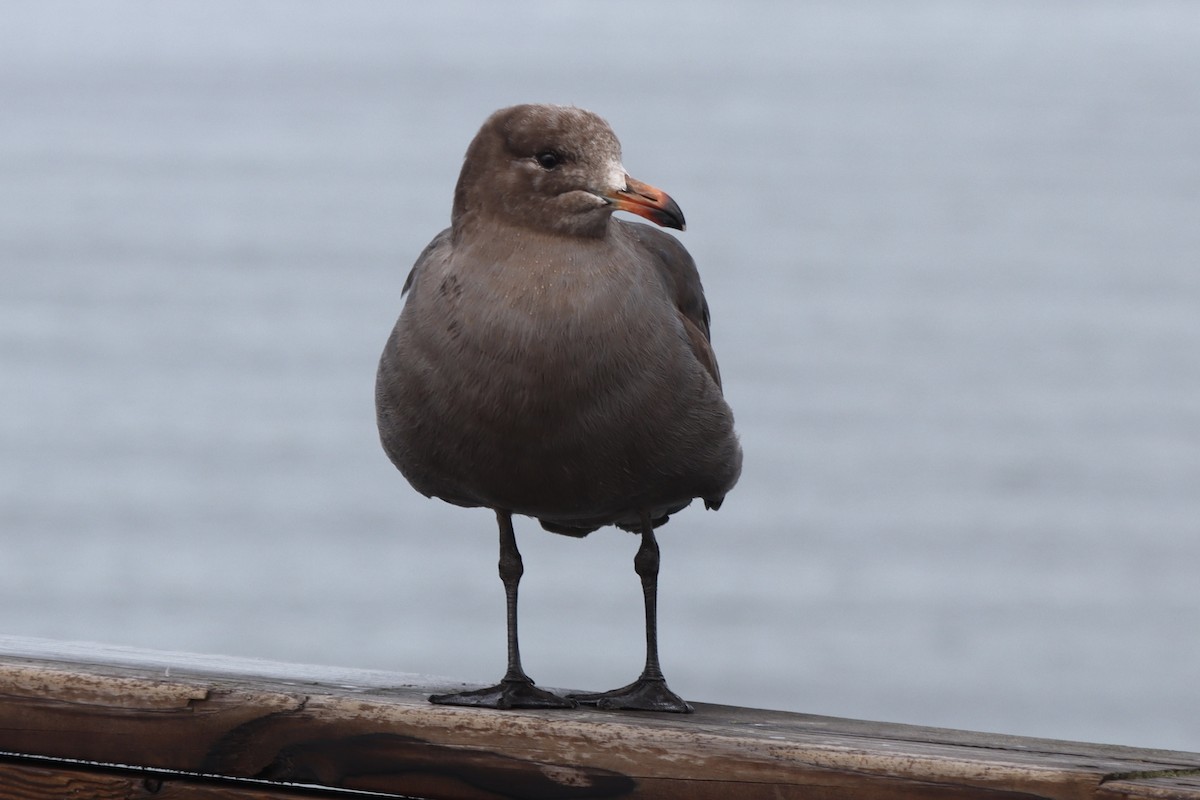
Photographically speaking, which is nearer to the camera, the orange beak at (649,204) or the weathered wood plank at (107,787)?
the weathered wood plank at (107,787)

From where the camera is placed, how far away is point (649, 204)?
2.98 meters

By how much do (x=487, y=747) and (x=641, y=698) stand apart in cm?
61

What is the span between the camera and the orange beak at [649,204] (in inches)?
117

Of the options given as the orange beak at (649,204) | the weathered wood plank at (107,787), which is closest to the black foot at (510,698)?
the weathered wood plank at (107,787)

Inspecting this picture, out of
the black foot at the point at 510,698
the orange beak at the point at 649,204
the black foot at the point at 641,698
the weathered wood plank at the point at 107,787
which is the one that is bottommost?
the weathered wood plank at the point at 107,787

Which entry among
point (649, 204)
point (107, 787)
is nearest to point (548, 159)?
point (649, 204)

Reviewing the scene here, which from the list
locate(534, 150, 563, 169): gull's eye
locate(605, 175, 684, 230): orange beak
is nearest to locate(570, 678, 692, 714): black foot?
locate(605, 175, 684, 230): orange beak

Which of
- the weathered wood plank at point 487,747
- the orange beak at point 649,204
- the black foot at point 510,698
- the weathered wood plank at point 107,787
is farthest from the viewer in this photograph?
the orange beak at point 649,204

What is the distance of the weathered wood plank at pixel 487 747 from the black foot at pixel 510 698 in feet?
0.24

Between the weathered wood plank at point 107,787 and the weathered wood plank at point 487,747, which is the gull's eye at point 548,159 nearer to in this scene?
the weathered wood plank at point 487,747

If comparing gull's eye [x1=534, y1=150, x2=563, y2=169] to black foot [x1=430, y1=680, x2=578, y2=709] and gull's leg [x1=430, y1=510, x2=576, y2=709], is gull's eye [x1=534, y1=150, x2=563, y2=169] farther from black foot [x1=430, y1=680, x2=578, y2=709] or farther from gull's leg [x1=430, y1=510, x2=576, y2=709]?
black foot [x1=430, y1=680, x2=578, y2=709]

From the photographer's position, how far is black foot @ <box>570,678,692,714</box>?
3.00 meters

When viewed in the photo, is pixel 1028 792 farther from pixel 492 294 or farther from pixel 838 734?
pixel 492 294

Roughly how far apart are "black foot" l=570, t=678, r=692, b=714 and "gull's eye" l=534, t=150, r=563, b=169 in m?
0.92
